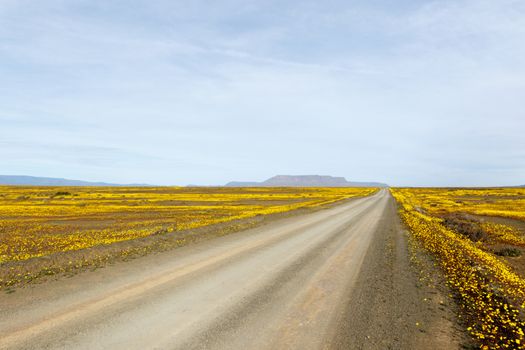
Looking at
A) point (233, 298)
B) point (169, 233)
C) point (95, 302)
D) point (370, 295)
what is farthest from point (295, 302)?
point (169, 233)

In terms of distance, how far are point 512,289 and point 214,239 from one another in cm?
1548

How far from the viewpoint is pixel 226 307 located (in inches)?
363

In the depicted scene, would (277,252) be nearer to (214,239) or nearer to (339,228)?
(214,239)

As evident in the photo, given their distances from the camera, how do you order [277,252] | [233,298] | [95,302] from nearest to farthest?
[95,302] < [233,298] < [277,252]

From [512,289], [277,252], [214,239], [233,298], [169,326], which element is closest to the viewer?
[169,326]

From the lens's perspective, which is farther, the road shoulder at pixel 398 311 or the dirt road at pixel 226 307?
the road shoulder at pixel 398 311

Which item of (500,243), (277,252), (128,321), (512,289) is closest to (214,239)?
(277,252)

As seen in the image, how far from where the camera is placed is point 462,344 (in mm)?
7305

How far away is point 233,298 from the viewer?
9.98 meters

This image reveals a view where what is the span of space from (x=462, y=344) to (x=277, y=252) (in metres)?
10.4

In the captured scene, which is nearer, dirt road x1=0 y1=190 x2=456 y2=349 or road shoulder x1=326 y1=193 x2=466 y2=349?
dirt road x1=0 y1=190 x2=456 y2=349

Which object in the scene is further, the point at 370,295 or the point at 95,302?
the point at 370,295

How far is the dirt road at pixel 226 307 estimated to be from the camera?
7.25 m

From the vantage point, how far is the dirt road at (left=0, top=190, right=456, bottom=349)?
7254 millimetres
